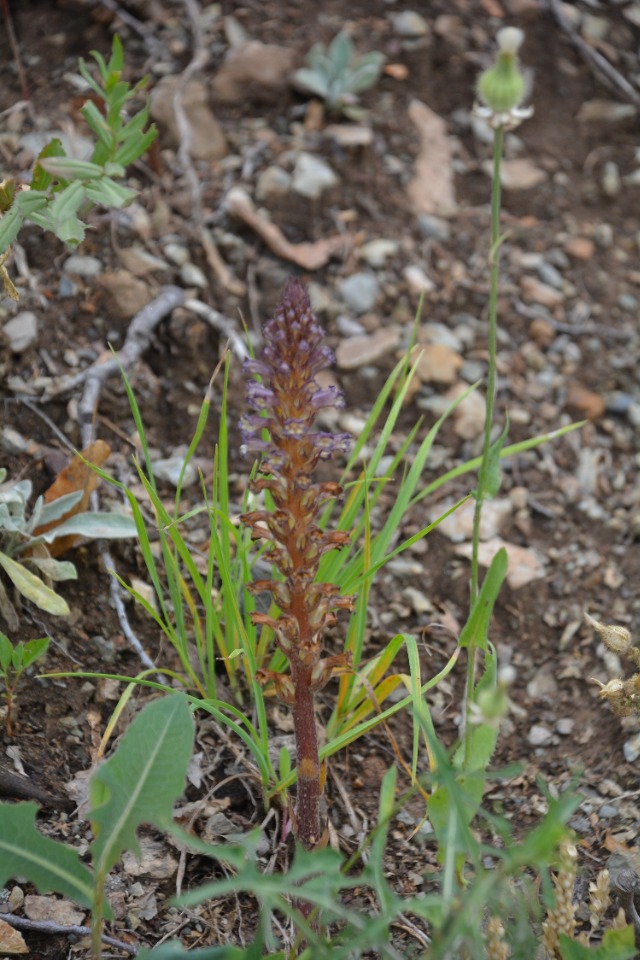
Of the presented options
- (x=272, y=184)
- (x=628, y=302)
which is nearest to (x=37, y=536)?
(x=272, y=184)

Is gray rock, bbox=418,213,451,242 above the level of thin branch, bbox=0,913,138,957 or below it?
below

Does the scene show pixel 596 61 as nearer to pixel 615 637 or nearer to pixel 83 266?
pixel 83 266

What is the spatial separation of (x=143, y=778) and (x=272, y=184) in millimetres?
2844

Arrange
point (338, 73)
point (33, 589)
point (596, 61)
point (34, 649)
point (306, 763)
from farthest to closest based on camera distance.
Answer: point (596, 61) → point (338, 73) → point (33, 589) → point (34, 649) → point (306, 763)

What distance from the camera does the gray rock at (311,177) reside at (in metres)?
4.10

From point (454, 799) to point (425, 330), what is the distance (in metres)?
2.63

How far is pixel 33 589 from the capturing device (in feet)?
8.14

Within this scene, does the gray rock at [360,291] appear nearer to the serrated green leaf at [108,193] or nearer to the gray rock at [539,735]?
the serrated green leaf at [108,193]

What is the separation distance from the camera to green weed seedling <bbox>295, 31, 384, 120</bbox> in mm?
4219

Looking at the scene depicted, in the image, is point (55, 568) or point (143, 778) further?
point (55, 568)

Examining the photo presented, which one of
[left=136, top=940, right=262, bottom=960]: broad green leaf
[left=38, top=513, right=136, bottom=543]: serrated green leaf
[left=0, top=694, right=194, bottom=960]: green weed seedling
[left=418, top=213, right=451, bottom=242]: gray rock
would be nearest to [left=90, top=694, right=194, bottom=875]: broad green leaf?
[left=0, top=694, right=194, bottom=960]: green weed seedling

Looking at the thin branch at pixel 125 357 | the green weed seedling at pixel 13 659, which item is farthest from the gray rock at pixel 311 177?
the green weed seedling at pixel 13 659

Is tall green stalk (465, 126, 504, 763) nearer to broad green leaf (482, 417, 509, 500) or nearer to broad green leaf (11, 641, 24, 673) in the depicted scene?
broad green leaf (482, 417, 509, 500)

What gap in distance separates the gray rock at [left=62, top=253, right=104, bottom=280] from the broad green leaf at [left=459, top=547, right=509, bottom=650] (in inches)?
82.0
